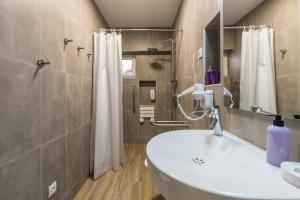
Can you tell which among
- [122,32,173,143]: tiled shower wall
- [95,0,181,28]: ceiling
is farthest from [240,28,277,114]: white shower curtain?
[122,32,173,143]: tiled shower wall

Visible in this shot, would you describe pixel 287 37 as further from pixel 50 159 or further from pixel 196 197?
pixel 50 159

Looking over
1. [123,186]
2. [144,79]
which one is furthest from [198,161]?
[144,79]

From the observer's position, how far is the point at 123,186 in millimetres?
2311

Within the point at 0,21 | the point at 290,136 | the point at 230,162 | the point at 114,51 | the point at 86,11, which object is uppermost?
the point at 86,11

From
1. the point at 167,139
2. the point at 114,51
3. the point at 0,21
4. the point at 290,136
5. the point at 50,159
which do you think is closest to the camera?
the point at 290,136

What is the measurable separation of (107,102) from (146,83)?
1548 millimetres

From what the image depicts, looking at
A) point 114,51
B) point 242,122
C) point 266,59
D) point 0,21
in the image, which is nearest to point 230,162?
point 242,122

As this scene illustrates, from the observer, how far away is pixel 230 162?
0.86 m

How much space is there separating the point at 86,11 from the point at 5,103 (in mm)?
1790

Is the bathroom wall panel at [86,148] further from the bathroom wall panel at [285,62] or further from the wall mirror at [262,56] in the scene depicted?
the bathroom wall panel at [285,62]

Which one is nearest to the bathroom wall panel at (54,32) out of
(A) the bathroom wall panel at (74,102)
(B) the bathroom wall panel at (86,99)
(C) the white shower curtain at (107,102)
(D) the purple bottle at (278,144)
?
(A) the bathroom wall panel at (74,102)

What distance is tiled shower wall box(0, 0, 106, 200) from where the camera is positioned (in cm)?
108

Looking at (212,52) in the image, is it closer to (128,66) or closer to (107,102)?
(107,102)

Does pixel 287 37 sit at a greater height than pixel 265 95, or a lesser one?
greater
